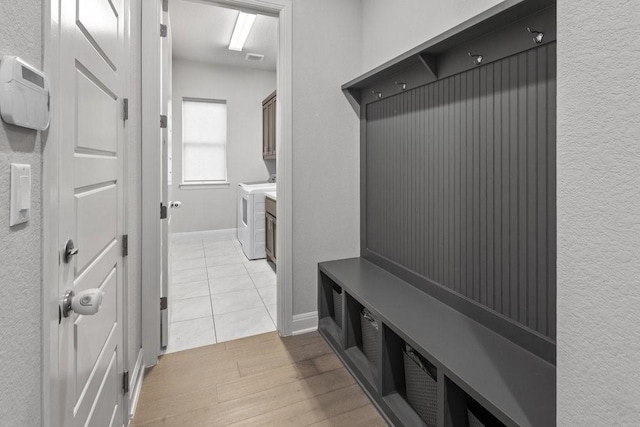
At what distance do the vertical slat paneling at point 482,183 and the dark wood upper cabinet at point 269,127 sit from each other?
2472 mm

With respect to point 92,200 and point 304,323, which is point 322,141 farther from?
point 92,200

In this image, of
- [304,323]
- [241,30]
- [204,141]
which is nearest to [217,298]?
[304,323]

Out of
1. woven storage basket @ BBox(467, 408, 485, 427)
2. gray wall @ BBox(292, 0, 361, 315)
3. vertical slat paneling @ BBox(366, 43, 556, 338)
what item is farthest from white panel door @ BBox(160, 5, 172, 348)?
woven storage basket @ BBox(467, 408, 485, 427)

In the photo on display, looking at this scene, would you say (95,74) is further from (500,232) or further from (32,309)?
(500,232)

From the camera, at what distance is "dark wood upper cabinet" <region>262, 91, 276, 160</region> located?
4504 millimetres

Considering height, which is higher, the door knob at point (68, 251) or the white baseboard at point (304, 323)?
the door knob at point (68, 251)

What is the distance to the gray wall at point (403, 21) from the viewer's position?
5.72ft

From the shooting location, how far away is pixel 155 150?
81.3 inches

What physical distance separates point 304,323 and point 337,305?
0.34 metres

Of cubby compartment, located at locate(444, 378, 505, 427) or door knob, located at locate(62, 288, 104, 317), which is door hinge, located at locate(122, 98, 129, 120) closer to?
door knob, located at locate(62, 288, 104, 317)

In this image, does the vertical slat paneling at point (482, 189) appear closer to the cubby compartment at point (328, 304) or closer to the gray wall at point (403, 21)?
the gray wall at point (403, 21)

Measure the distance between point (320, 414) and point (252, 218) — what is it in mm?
2972

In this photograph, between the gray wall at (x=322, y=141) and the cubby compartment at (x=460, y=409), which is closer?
the cubby compartment at (x=460, y=409)

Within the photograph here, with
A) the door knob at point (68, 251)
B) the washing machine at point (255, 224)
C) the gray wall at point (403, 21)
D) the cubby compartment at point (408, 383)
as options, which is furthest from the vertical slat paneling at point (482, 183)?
the washing machine at point (255, 224)
